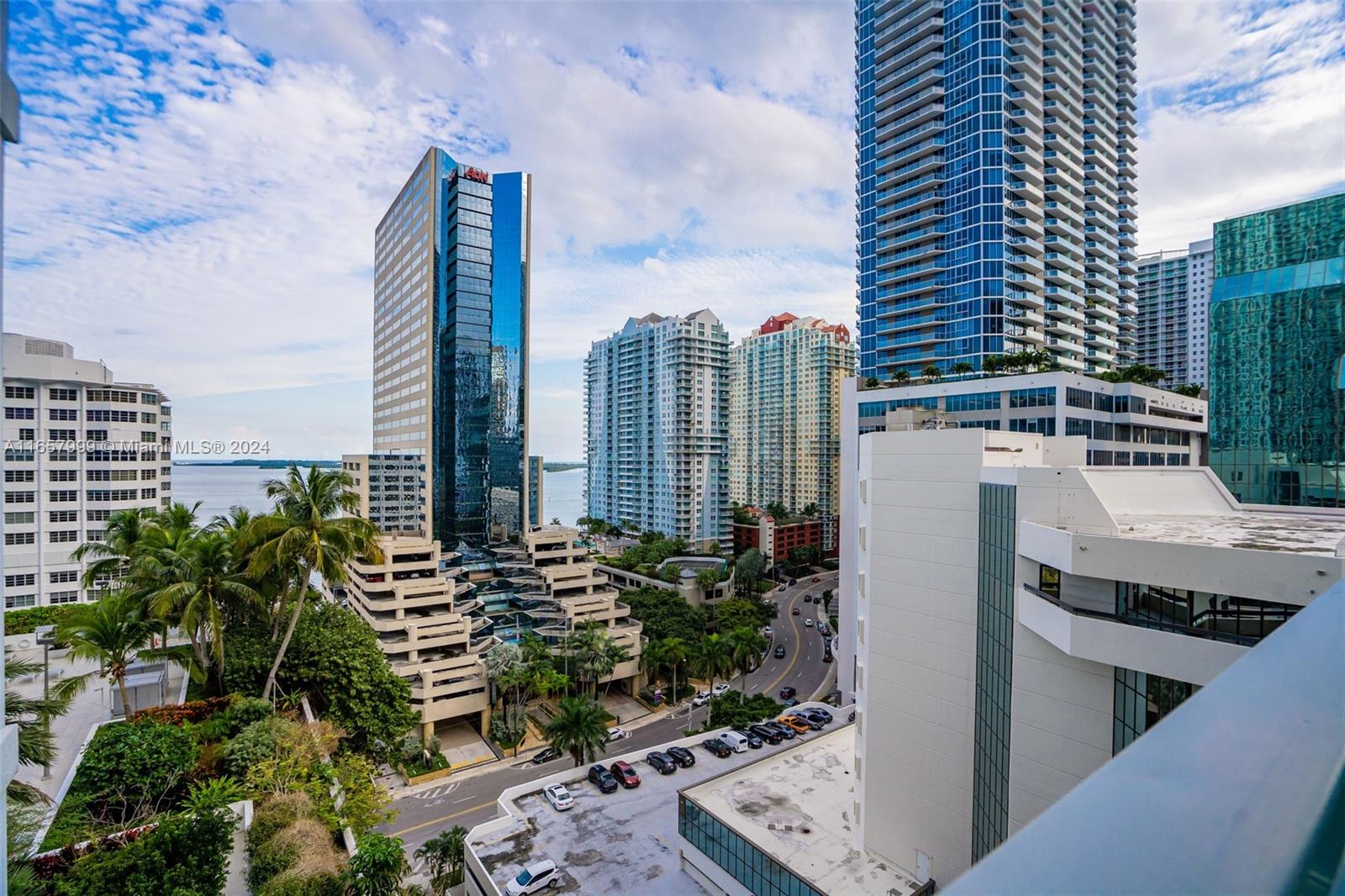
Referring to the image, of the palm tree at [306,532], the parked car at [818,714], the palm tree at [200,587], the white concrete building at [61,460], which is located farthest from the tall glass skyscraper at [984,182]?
the white concrete building at [61,460]

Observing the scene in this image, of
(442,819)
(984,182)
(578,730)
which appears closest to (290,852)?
(578,730)

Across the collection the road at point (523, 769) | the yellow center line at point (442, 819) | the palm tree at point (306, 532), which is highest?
the palm tree at point (306, 532)

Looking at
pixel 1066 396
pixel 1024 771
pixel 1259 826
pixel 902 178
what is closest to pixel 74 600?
pixel 1024 771

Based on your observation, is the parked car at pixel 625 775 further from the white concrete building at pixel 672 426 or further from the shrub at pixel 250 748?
the white concrete building at pixel 672 426

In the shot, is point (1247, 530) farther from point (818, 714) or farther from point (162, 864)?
point (818, 714)

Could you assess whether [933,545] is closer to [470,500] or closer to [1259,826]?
[1259,826]

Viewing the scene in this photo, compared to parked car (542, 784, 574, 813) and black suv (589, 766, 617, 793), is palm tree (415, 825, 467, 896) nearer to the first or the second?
parked car (542, 784, 574, 813)
